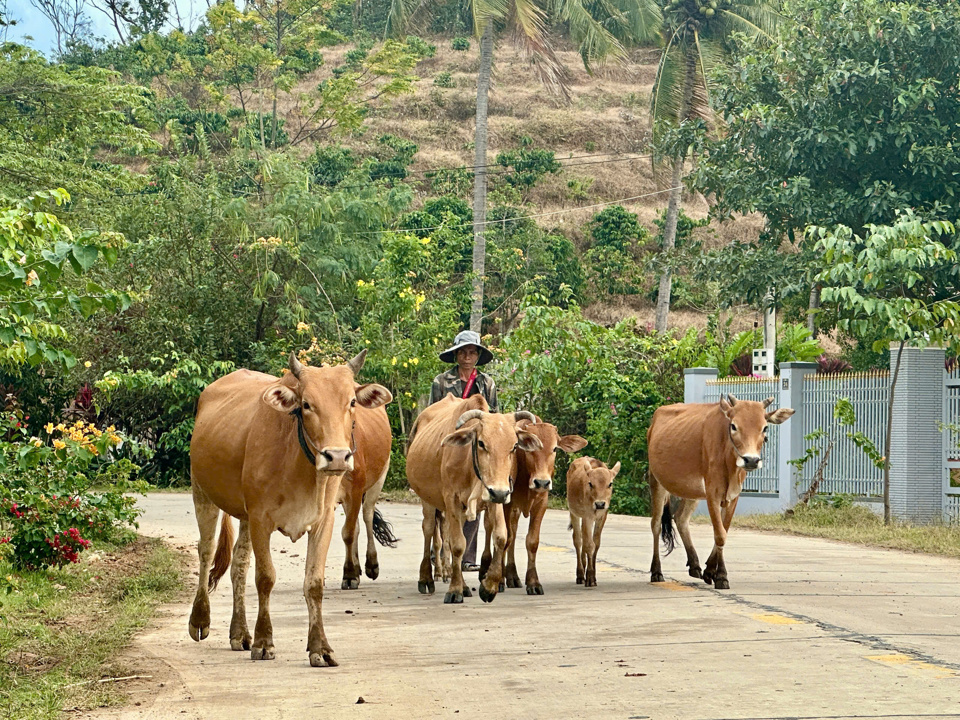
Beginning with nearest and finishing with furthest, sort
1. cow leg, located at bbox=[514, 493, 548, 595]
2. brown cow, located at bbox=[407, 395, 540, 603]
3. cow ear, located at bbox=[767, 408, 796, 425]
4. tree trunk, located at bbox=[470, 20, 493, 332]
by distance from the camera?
1. brown cow, located at bbox=[407, 395, 540, 603]
2. cow leg, located at bbox=[514, 493, 548, 595]
3. cow ear, located at bbox=[767, 408, 796, 425]
4. tree trunk, located at bbox=[470, 20, 493, 332]

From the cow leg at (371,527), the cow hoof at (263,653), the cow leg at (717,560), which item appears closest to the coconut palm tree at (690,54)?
the cow leg at (371,527)

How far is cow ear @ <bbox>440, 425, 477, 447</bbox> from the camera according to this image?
9383 millimetres

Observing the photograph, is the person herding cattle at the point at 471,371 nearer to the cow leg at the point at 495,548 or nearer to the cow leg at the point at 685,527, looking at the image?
the cow leg at the point at 495,548

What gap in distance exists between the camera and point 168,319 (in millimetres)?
26359

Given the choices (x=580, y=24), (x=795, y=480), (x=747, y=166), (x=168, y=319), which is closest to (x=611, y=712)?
(x=795, y=480)

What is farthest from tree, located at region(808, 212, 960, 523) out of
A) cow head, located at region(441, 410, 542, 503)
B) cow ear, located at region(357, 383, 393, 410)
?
cow ear, located at region(357, 383, 393, 410)

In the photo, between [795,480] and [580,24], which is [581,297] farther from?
[795,480]

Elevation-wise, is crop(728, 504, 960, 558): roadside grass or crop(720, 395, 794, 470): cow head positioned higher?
crop(720, 395, 794, 470): cow head

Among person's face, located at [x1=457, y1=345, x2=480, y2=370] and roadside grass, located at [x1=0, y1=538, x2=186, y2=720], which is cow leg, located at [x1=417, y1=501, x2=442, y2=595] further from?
roadside grass, located at [x1=0, y1=538, x2=186, y2=720]

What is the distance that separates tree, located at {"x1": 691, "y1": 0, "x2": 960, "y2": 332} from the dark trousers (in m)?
10.3

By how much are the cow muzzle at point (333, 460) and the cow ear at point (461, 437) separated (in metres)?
2.57

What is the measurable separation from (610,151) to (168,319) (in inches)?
1653

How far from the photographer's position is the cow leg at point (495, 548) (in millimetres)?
9477

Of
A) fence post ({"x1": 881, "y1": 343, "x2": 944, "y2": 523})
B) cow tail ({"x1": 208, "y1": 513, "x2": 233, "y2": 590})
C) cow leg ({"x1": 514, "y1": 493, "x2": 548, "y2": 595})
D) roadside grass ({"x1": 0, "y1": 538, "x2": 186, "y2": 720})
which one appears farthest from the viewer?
fence post ({"x1": 881, "y1": 343, "x2": 944, "y2": 523})
